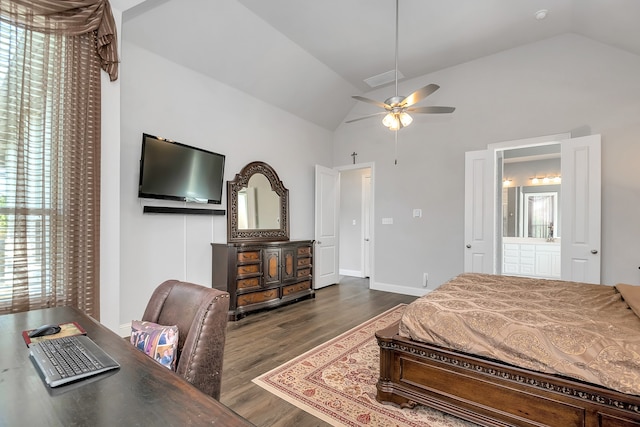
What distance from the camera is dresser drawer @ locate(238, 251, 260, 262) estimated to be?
12.4ft

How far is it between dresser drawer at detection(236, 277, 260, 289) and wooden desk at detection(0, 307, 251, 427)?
2.72m

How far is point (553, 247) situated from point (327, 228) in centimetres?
439

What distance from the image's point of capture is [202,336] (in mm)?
1175

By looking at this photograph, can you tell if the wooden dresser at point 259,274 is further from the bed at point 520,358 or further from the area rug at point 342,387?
the bed at point 520,358

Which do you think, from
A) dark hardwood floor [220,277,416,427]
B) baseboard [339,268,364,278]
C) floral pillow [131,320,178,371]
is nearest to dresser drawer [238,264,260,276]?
dark hardwood floor [220,277,416,427]

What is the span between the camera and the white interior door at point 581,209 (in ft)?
11.5

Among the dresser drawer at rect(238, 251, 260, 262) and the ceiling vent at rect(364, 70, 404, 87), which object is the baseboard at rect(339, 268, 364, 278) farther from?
the ceiling vent at rect(364, 70, 404, 87)

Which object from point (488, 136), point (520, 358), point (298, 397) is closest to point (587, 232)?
point (488, 136)

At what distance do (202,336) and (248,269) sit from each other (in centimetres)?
276

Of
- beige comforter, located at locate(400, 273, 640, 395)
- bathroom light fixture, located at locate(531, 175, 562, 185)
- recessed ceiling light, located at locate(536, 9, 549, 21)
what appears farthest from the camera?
bathroom light fixture, located at locate(531, 175, 562, 185)

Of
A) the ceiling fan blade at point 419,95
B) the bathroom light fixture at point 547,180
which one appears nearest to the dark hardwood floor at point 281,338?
the ceiling fan blade at point 419,95

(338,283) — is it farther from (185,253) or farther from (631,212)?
(631,212)

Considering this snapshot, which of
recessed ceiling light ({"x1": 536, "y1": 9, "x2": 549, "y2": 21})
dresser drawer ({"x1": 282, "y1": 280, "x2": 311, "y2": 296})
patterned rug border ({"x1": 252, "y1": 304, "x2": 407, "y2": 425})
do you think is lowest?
patterned rug border ({"x1": 252, "y1": 304, "x2": 407, "y2": 425})

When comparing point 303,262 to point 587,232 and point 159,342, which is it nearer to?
point 159,342
